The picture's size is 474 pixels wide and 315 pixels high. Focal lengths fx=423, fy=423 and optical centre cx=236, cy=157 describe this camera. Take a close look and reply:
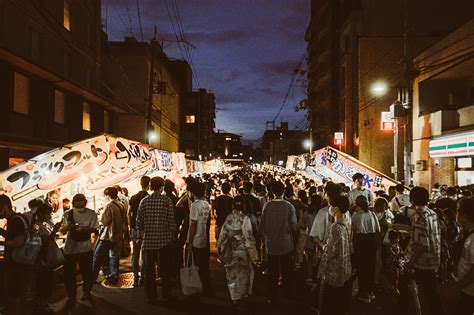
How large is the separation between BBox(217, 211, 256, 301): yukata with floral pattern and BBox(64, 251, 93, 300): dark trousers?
2303 mm

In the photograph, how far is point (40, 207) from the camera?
7.00m

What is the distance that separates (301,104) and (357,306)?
5377cm

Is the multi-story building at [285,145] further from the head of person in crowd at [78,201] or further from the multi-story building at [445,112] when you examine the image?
the head of person in crowd at [78,201]

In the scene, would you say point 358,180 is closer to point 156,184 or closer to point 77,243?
point 156,184

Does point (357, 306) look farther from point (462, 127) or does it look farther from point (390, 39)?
point (390, 39)

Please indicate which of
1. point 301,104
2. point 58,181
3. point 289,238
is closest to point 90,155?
point 58,181

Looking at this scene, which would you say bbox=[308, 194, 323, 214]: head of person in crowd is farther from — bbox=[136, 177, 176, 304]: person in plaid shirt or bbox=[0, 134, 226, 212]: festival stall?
bbox=[0, 134, 226, 212]: festival stall

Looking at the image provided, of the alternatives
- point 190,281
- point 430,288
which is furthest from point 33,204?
point 430,288

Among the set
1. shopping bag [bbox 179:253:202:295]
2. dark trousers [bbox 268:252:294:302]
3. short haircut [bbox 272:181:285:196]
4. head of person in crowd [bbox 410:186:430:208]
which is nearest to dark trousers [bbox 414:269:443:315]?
head of person in crowd [bbox 410:186:430:208]

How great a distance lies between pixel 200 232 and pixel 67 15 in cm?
2120

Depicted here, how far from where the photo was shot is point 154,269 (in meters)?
7.37

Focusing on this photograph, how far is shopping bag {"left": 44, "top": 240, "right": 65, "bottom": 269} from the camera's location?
694cm

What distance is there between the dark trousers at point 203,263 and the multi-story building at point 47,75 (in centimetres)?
1093

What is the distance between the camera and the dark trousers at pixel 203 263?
784 centimetres
